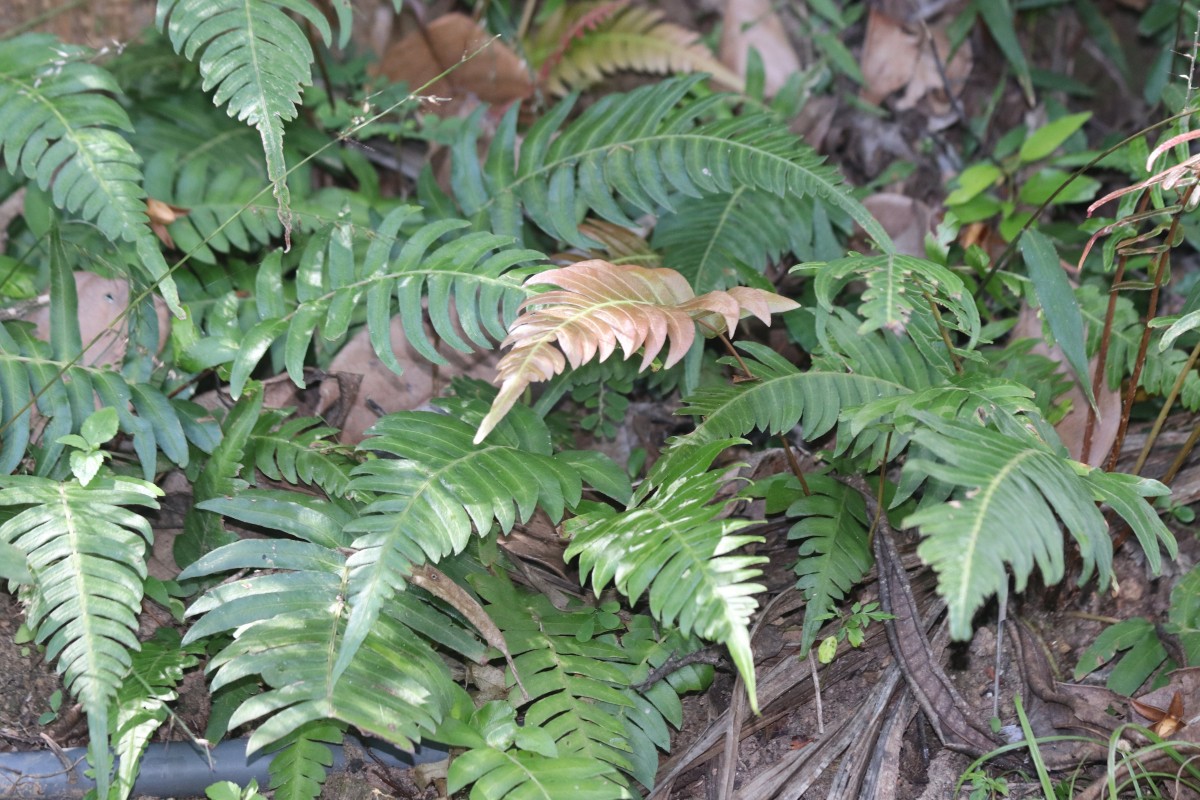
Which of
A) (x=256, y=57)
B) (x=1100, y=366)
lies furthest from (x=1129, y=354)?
(x=256, y=57)

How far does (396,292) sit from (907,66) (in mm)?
2297

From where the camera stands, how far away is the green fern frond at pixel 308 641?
5.75ft

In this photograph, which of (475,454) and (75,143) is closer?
(475,454)

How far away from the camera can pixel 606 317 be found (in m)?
1.89

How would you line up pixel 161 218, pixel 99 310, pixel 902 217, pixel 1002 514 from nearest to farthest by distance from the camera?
pixel 1002 514 < pixel 99 310 < pixel 161 218 < pixel 902 217

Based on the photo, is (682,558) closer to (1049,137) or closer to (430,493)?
(430,493)

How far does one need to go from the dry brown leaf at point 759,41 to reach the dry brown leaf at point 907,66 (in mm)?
284

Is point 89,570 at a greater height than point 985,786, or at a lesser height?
greater

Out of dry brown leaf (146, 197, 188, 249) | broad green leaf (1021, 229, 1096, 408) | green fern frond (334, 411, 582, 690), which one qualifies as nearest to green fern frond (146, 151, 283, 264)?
dry brown leaf (146, 197, 188, 249)

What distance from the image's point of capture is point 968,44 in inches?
149

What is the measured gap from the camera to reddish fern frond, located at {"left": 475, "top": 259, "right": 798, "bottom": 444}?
5.67 feet

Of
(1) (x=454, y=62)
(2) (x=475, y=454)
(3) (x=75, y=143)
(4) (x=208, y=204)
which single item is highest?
(1) (x=454, y=62)

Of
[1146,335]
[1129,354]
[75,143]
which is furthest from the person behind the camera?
[1129,354]

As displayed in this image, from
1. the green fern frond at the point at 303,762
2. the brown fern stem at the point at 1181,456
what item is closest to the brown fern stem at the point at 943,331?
the brown fern stem at the point at 1181,456
